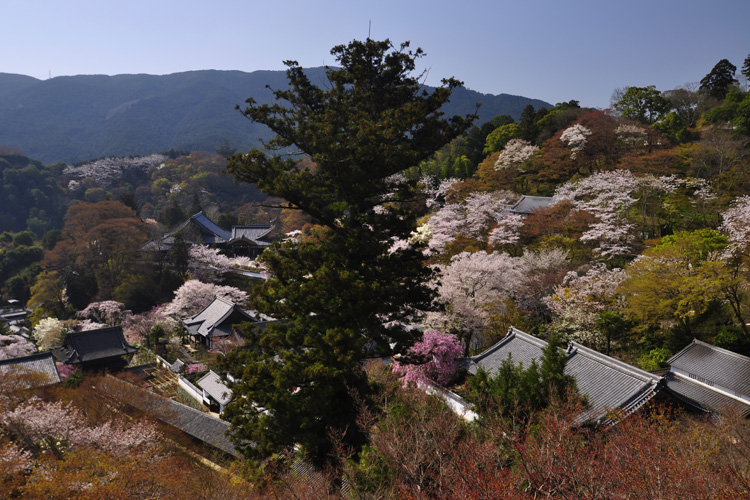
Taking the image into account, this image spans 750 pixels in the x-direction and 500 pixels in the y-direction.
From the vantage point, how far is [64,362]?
20.5 meters

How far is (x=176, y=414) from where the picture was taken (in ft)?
50.2

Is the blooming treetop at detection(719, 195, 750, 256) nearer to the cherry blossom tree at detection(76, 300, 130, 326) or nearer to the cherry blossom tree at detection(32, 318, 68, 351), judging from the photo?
the cherry blossom tree at detection(76, 300, 130, 326)

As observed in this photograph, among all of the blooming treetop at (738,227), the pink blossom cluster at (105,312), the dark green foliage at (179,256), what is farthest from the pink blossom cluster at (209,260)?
the blooming treetop at (738,227)

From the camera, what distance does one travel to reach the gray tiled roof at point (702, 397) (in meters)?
11.0

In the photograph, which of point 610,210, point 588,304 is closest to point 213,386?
point 588,304

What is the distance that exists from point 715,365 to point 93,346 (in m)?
25.3

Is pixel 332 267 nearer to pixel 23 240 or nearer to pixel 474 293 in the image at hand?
pixel 474 293

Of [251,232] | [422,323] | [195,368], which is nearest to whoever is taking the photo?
[422,323]

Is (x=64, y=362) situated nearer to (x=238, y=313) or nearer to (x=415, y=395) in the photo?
(x=238, y=313)

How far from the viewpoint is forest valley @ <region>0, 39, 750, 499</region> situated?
21.4 ft

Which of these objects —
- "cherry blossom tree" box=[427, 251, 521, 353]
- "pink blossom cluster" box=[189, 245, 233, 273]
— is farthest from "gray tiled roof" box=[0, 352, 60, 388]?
"pink blossom cluster" box=[189, 245, 233, 273]

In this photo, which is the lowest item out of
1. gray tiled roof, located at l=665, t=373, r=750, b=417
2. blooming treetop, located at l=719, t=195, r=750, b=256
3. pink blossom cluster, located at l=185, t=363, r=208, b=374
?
pink blossom cluster, located at l=185, t=363, r=208, b=374

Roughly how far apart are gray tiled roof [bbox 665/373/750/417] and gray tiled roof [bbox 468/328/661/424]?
947mm

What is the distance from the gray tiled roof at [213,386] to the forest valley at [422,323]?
224cm
